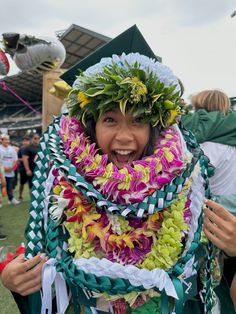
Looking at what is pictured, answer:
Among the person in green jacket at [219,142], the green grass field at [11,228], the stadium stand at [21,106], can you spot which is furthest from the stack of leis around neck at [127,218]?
the stadium stand at [21,106]

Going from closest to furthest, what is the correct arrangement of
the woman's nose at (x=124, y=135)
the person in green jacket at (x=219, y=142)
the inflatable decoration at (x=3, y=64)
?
the woman's nose at (x=124, y=135) < the person in green jacket at (x=219, y=142) < the inflatable decoration at (x=3, y=64)

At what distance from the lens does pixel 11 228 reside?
18.8ft

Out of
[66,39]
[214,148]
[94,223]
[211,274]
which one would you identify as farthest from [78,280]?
[66,39]

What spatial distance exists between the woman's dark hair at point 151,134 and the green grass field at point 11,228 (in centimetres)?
238

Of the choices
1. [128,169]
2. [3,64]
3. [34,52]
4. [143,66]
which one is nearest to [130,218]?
[128,169]

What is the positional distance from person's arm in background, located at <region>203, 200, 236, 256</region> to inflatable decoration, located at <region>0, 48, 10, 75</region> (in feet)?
17.5

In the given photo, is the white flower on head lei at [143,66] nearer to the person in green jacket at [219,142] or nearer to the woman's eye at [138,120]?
the woman's eye at [138,120]

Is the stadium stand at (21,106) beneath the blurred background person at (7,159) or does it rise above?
above

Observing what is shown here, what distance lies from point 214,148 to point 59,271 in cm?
155

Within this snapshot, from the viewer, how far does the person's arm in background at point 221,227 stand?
1079mm

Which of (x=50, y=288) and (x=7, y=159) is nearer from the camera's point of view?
(x=50, y=288)

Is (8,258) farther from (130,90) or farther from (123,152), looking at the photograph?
(130,90)

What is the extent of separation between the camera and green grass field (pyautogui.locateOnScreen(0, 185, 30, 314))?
316 centimetres

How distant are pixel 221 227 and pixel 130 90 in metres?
0.57
